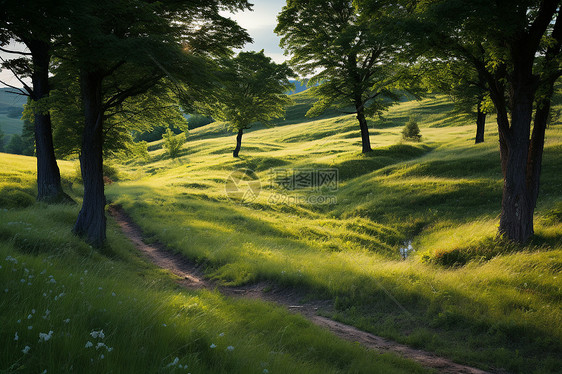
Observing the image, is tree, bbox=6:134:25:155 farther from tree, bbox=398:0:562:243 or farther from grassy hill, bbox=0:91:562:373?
tree, bbox=398:0:562:243

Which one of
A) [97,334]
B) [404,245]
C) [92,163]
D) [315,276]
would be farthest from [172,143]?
[97,334]

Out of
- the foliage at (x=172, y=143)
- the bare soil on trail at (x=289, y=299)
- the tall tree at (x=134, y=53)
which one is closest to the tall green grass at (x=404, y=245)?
the bare soil on trail at (x=289, y=299)

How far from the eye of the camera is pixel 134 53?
7.44 m

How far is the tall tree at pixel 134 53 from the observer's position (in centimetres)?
775

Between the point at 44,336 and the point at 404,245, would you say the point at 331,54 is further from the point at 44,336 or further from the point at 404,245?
the point at 44,336

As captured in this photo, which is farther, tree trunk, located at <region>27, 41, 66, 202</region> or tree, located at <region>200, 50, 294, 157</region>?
tree, located at <region>200, 50, 294, 157</region>

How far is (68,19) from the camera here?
6773 mm

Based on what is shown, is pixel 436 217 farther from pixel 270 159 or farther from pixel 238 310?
pixel 270 159

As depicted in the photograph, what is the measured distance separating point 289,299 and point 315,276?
47.2 inches

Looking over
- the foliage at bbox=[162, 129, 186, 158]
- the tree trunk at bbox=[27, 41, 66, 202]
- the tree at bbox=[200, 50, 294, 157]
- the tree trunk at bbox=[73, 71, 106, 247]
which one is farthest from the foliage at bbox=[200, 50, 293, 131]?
the tree trunk at bbox=[73, 71, 106, 247]

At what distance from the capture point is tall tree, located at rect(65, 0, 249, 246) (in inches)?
305

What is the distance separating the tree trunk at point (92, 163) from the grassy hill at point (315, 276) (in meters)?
0.72

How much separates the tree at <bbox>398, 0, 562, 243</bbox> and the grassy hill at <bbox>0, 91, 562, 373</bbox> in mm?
1677

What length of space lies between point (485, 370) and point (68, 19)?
11.2 metres
